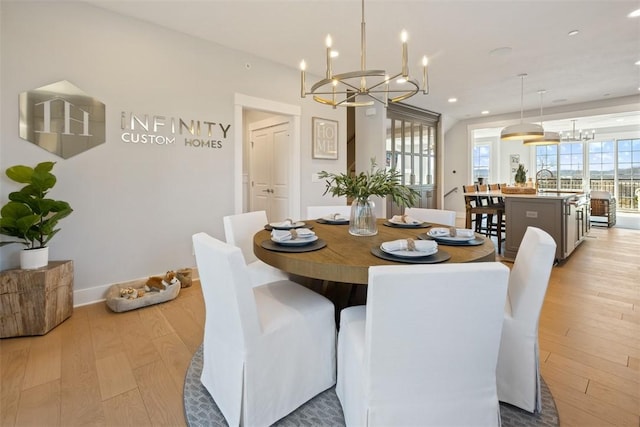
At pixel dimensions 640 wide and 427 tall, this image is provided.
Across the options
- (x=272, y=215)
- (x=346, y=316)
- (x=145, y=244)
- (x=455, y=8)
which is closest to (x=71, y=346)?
(x=145, y=244)

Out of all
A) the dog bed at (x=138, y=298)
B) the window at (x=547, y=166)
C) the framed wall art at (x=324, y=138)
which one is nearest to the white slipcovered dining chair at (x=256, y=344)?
the dog bed at (x=138, y=298)

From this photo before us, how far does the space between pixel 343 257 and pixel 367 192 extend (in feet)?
1.91

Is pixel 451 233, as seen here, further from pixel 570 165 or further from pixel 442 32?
pixel 570 165

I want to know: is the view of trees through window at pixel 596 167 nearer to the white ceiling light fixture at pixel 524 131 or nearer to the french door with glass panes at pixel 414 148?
the french door with glass panes at pixel 414 148

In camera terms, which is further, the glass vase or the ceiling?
Result: the ceiling

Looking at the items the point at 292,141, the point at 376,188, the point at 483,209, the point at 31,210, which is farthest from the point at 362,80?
the point at 483,209

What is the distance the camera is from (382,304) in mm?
1012

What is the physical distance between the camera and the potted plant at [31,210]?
2.22 m

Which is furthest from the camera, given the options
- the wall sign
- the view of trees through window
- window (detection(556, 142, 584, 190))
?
window (detection(556, 142, 584, 190))

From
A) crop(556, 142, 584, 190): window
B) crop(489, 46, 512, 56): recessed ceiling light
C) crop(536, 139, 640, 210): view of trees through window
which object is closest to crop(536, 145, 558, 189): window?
crop(536, 139, 640, 210): view of trees through window

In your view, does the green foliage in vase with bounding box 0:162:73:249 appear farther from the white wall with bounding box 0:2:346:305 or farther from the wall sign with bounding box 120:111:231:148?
the wall sign with bounding box 120:111:231:148

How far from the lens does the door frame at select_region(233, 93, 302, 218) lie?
12.3 feet

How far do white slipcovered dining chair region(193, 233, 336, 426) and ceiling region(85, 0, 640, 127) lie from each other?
248 centimetres

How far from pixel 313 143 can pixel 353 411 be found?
371 centimetres
